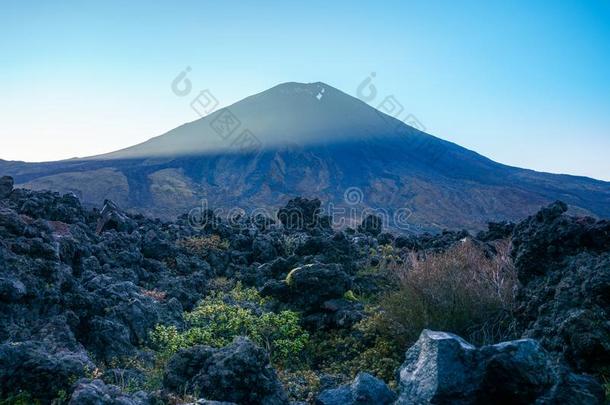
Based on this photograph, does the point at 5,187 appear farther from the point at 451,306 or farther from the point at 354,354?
the point at 451,306

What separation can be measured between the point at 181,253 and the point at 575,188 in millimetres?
78951

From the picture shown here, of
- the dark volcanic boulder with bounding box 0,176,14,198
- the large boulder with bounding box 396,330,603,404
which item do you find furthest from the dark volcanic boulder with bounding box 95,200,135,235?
the large boulder with bounding box 396,330,603,404

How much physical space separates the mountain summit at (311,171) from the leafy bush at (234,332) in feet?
119

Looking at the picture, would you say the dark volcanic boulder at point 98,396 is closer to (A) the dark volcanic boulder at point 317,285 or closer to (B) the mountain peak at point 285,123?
(A) the dark volcanic boulder at point 317,285

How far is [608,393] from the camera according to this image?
14.1ft

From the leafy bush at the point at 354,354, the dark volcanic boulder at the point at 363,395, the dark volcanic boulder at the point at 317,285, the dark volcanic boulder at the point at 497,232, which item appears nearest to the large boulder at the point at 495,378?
the dark volcanic boulder at the point at 363,395

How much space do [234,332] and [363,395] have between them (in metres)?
3.60

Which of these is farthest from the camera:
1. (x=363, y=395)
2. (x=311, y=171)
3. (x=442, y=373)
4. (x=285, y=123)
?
(x=285, y=123)

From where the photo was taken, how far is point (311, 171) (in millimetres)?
75625

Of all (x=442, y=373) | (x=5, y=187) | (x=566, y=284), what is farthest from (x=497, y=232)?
(x=5, y=187)

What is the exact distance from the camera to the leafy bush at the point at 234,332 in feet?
23.7

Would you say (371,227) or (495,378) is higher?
(495,378)

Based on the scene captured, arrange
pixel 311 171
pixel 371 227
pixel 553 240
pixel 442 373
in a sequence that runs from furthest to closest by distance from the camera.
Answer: pixel 311 171
pixel 371 227
pixel 553 240
pixel 442 373

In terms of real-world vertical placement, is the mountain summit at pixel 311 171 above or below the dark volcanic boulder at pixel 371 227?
above
